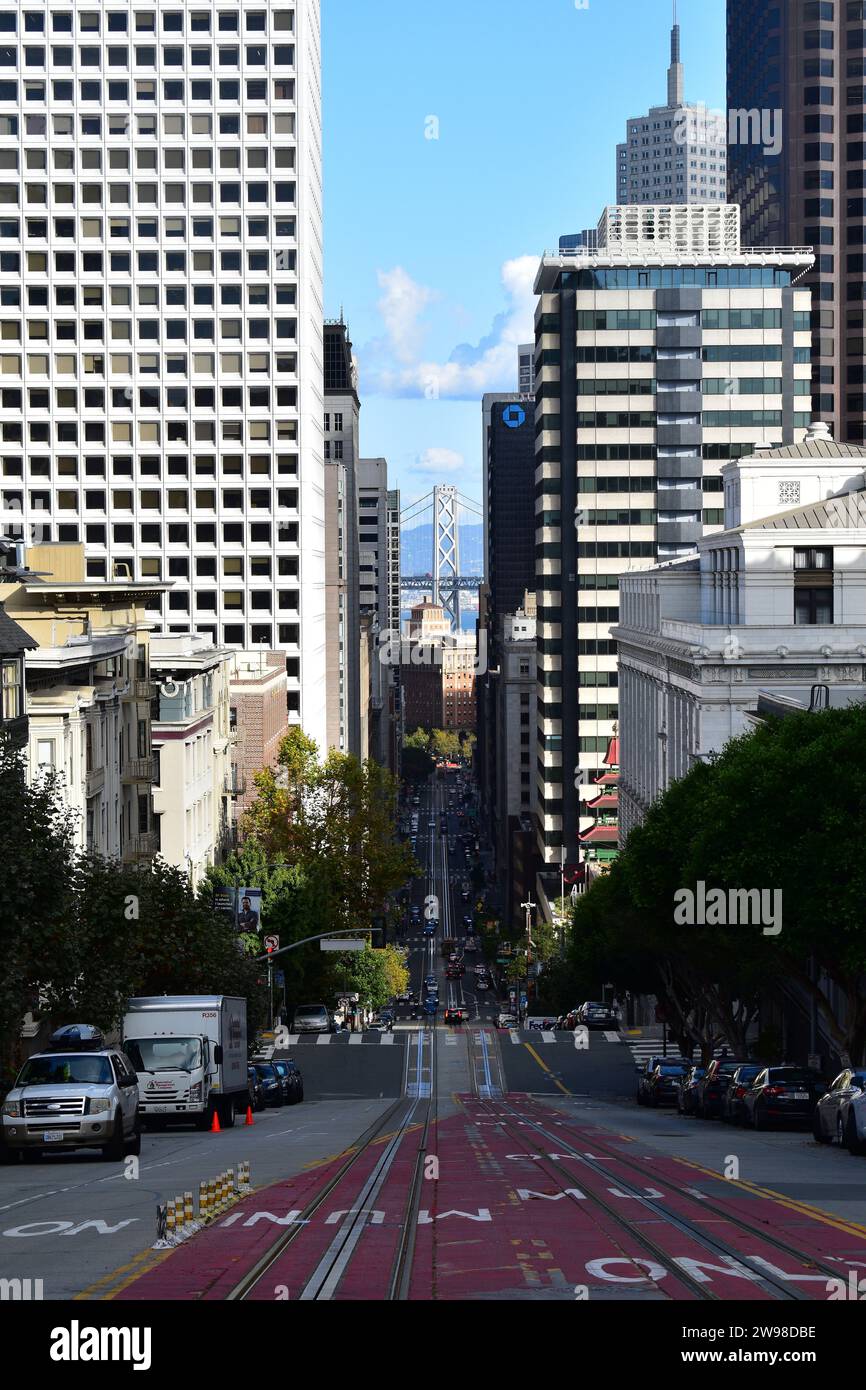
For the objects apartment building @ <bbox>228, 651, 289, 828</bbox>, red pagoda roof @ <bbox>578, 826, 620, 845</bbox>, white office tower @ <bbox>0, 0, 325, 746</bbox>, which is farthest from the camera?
red pagoda roof @ <bbox>578, 826, 620, 845</bbox>

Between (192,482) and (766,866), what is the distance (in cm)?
9757

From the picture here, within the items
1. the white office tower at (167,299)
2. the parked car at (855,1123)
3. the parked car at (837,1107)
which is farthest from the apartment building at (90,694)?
the white office tower at (167,299)

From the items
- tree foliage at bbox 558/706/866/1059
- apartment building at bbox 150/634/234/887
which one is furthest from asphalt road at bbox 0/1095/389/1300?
apartment building at bbox 150/634/234/887

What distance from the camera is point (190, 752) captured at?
90000 mm

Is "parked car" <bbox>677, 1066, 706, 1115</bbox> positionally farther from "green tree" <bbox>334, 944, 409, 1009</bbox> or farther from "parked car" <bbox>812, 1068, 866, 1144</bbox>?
"green tree" <bbox>334, 944, 409, 1009</bbox>

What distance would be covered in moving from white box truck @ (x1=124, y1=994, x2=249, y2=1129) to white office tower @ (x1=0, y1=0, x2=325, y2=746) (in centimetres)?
9636

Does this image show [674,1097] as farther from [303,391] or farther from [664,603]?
[303,391]

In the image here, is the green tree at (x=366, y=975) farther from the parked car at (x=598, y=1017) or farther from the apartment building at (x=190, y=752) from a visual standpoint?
the parked car at (x=598, y=1017)

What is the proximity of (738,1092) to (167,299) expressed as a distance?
10464 centimetres

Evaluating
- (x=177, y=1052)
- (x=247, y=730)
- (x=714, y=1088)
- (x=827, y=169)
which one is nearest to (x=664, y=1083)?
(x=714, y=1088)

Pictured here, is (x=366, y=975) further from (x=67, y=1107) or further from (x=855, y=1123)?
(x=855, y=1123)

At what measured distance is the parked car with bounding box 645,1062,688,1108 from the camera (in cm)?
5809

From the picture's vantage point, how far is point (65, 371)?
138m
